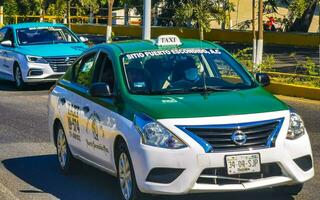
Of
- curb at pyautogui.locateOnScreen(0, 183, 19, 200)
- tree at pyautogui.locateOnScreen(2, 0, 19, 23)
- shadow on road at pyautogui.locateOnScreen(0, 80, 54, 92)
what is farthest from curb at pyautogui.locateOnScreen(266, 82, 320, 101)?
tree at pyautogui.locateOnScreen(2, 0, 19, 23)

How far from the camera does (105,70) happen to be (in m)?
8.02

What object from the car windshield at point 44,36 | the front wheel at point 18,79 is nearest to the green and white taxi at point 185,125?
the front wheel at point 18,79

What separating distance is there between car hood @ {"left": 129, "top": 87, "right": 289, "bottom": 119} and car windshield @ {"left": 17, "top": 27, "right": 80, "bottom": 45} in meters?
12.9

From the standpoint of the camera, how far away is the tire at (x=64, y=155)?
8820 mm

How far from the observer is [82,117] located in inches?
317

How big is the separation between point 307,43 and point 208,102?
23.5 metres

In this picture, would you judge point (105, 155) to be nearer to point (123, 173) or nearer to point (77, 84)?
point (123, 173)

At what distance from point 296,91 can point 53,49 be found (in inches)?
249

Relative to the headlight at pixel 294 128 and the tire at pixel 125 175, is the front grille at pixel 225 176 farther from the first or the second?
the tire at pixel 125 175

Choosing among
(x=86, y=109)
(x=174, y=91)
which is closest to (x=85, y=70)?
(x=86, y=109)

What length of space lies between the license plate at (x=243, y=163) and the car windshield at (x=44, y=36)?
1373 cm

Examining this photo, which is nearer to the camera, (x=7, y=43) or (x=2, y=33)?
(x=7, y=43)

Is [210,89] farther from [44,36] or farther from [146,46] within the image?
[44,36]

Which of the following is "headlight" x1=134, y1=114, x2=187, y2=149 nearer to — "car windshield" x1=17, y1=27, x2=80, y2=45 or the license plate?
the license plate
